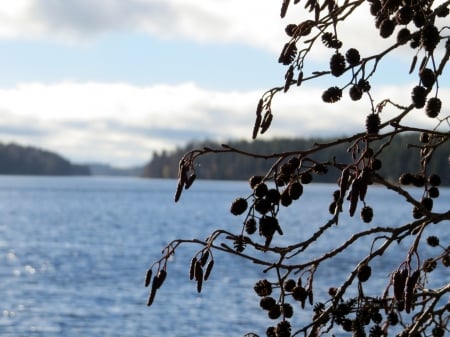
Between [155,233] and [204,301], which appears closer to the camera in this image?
[204,301]

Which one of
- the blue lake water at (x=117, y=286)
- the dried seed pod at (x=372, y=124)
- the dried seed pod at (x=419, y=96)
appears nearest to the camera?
the dried seed pod at (x=419, y=96)

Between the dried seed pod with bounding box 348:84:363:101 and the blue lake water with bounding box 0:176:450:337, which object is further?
the blue lake water with bounding box 0:176:450:337

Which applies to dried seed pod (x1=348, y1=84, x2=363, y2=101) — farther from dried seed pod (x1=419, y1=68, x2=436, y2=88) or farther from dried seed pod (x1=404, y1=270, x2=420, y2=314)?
dried seed pod (x1=404, y1=270, x2=420, y2=314)

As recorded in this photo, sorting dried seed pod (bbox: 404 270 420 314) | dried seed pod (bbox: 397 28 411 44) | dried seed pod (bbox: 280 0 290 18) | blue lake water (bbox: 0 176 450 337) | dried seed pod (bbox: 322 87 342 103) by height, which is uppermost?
dried seed pod (bbox: 280 0 290 18)

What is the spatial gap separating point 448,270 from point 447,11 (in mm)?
35441

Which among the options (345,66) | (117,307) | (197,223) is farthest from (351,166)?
(197,223)

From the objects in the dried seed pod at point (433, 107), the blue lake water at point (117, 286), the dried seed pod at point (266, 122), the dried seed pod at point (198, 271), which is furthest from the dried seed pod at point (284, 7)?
the blue lake water at point (117, 286)

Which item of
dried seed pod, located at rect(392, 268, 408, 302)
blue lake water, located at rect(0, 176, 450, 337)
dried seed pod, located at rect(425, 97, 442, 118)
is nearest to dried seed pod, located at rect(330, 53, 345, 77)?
dried seed pod, located at rect(425, 97, 442, 118)

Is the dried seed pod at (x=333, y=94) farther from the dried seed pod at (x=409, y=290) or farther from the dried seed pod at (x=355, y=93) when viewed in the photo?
the dried seed pod at (x=409, y=290)

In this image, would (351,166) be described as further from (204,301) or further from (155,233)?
(155,233)

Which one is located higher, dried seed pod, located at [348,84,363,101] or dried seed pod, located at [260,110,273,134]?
dried seed pod, located at [348,84,363,101]

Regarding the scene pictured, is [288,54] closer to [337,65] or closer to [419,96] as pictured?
[337,65]

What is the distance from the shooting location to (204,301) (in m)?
28.8

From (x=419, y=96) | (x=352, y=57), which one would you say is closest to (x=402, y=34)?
(x=352, y=57)
